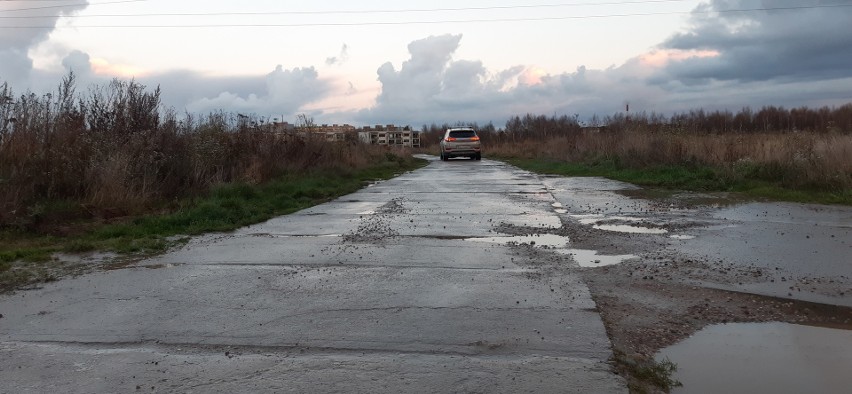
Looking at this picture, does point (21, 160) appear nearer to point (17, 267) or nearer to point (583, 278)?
point (17, 267)

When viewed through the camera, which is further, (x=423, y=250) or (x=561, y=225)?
(x=561, y=225)

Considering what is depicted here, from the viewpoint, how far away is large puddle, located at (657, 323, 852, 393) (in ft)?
12.0

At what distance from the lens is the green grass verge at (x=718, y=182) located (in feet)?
42.1

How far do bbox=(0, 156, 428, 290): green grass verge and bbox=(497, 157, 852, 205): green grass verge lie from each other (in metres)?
9.00

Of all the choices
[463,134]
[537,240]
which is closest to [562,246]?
[537,240]

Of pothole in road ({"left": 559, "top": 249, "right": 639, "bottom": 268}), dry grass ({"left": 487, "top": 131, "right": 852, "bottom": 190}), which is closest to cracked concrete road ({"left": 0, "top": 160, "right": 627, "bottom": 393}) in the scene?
pothole in road ({"left": 559, "top": 249, "right": 639, "bottom": 268})

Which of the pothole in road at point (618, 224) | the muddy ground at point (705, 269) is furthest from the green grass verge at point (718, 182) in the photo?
the pothole in road at point (618, 224)

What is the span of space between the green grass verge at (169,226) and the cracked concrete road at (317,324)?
0.81 metres

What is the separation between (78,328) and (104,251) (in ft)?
11.6

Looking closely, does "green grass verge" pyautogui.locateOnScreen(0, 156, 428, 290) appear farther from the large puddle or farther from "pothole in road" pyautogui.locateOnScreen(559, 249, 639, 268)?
the large puddle

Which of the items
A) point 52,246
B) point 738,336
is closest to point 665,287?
point 738,336

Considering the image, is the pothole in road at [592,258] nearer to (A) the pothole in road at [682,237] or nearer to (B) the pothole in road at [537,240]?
(B) the pothole in road at [537,240]

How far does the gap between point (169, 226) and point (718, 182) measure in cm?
1298

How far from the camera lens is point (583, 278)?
6.30 meters
